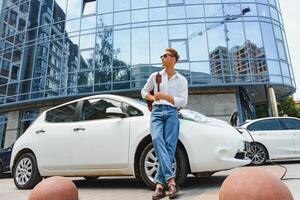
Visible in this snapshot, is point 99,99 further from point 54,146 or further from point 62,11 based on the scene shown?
point 62,11

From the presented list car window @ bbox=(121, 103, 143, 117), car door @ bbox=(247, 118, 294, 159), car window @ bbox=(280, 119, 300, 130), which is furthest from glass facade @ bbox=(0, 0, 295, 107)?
car window @ bbox=(121, 103, 143, 117)

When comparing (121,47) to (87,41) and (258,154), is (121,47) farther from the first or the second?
(258,154)

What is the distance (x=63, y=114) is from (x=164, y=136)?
2.48 m

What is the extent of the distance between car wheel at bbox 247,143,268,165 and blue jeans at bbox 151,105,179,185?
5.28 m

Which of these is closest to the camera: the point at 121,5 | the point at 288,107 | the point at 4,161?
the point at 4,161

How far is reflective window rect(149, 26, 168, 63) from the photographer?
1688cm

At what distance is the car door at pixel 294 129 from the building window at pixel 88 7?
14.5 meters

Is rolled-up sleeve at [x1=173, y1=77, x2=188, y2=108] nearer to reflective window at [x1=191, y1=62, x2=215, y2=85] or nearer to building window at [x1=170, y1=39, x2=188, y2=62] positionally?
reflective window at [x1=191, y1=62, x2=215, y2=85]

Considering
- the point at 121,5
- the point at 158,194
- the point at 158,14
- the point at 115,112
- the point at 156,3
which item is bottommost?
the point at 158,194

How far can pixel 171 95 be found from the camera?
12.6 ft

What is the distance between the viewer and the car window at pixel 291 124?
332 inches

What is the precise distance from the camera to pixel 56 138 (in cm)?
504

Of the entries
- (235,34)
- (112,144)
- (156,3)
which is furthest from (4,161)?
(235,34)

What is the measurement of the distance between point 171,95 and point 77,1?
714 inches
